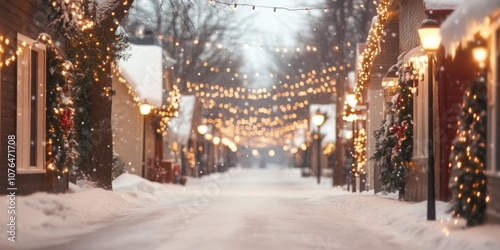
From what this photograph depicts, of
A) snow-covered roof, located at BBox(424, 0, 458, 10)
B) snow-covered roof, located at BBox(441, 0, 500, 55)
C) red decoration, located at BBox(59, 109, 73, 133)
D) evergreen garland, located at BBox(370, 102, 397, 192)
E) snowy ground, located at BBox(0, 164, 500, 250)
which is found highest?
snow-covered roof, located at BBox(424, 0, 458, 10)

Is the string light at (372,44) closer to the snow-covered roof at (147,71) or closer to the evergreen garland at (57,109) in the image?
the evergreen garland at (57,109)

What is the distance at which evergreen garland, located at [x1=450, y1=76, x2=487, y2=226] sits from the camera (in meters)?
15.4

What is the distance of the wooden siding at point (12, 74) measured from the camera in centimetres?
1852

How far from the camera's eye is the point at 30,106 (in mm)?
20641

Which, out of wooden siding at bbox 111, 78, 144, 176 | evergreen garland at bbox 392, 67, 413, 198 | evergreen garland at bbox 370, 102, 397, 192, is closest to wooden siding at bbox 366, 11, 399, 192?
evergreen garland at bbox 370, 102, 397, 192

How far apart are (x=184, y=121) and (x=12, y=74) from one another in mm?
45960

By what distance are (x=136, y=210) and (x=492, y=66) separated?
40.4 feet

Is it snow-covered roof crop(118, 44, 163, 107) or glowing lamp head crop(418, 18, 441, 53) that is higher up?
snow-covered roof crop(118, 44, 163, 107)

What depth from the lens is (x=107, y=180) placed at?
2906 centimetres

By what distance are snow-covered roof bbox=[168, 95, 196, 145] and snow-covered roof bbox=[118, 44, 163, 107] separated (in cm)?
1141

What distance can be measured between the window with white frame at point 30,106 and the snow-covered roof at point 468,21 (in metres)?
8.54

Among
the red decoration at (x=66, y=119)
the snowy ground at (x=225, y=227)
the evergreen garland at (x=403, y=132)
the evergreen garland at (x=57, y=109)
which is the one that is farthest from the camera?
the evergreen garland at (x=403, y=132)

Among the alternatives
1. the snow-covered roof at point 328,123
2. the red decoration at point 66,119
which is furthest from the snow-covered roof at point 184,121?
the red decoration at point 66,119

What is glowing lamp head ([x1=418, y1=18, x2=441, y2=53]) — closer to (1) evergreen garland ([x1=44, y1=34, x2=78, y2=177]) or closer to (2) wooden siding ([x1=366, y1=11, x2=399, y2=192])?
(1) evergreen garland ([x1=44, y1=34, x2=78, y2=177])
